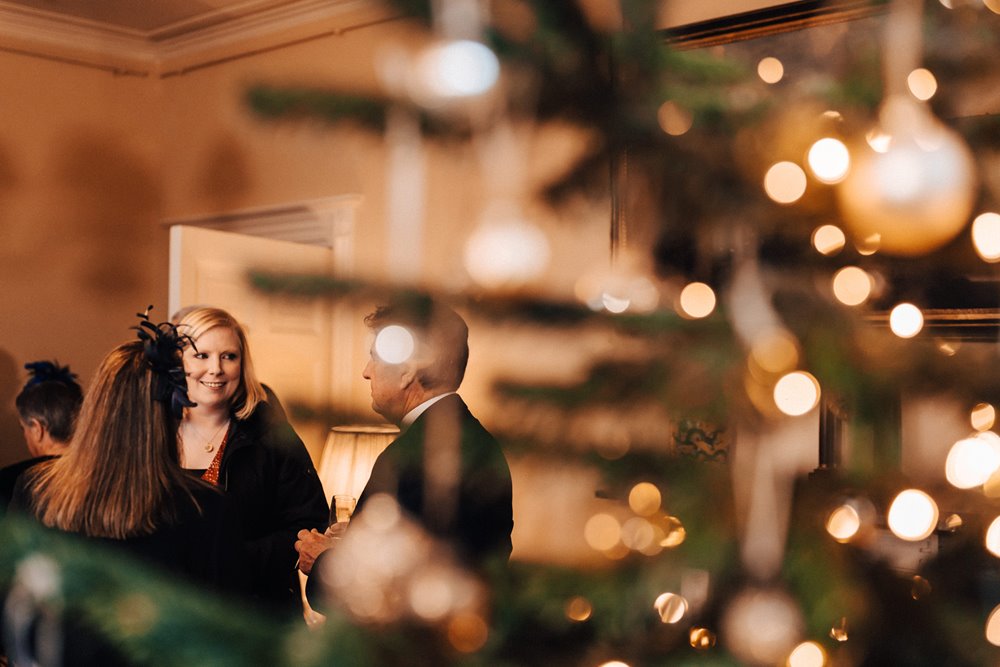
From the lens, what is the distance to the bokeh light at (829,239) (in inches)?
24.8

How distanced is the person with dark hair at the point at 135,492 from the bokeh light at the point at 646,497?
1344mm

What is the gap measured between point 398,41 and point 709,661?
1.20 feet

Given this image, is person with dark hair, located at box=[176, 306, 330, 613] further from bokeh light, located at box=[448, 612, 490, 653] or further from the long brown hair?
bokeh light, located at box=[448, 612, 490, 653]

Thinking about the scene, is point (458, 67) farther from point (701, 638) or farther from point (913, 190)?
point (701, 638)

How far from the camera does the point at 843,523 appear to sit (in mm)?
611

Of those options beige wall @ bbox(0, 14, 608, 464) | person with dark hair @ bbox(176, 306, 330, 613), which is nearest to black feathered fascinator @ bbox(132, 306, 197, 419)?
person with dark hair @ bbox(176, 306, 330, 613)

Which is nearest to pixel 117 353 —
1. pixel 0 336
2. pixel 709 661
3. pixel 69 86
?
pixel 709 661

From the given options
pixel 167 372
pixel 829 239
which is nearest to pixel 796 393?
pixel 829 239

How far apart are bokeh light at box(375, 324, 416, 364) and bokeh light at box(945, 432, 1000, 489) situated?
42 cm

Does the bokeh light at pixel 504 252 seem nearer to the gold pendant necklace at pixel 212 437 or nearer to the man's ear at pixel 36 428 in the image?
the gold pendant necklace at pixel 212 437

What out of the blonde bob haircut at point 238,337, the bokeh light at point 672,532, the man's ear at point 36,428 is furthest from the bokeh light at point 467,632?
the man's ear at point 36,428

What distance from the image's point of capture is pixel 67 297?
492 centimetres

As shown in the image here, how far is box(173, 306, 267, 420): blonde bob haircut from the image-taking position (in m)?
2.91

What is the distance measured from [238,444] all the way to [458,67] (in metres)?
2.51
